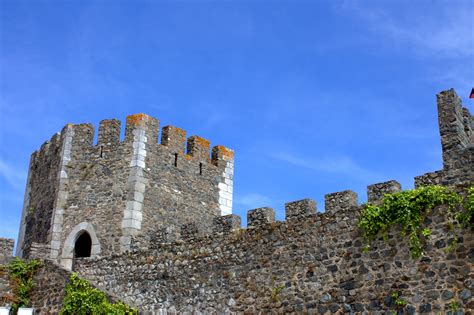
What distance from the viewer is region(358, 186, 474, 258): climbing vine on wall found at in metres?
12.3

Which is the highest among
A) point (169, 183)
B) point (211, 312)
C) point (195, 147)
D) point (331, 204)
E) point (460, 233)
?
point (195, 147)

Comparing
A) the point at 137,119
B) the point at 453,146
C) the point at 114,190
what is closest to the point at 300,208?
the point at 453,146

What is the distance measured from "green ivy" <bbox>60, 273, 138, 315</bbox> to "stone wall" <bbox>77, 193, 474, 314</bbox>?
Result: 89 centimetres

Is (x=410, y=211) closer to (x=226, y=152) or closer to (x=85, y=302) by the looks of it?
(x=85, y=302)

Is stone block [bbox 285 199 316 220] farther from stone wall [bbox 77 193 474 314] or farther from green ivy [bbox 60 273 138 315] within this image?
green ivy [bbox 60 273 138 315]

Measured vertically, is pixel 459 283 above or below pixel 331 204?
below

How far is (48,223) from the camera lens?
19312 millimetres

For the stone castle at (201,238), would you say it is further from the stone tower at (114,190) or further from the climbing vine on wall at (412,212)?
the climbing vine on wall at (412,212)

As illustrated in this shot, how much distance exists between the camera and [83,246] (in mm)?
19266

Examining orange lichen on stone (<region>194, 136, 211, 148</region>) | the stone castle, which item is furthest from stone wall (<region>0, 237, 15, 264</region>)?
orange lichen on stone (<region>194, 136, 211, 148</region>)

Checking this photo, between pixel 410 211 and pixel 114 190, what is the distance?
879 cm

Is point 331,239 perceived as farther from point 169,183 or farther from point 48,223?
point 48,223

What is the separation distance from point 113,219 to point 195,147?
11.8ft

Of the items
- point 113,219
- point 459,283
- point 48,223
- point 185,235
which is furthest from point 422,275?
point 48,223
